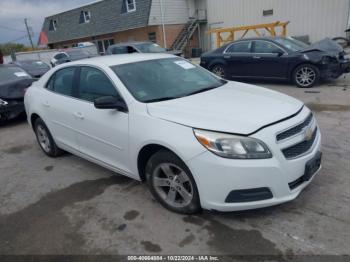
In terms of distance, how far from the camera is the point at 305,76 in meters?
8.64

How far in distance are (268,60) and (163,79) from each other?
6.25 metres

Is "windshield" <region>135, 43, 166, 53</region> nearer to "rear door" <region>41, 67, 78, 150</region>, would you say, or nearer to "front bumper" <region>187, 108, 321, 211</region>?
"rear door" <region>41, 67, 78, 150</region>

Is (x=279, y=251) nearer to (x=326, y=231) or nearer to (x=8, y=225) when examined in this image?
(x=326, y=231)

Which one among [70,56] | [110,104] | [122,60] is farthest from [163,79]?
[70,56]

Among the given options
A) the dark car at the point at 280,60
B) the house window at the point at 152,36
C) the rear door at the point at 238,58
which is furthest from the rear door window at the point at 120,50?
the house window at the point at 152,36

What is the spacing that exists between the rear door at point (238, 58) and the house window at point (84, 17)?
2221 cm

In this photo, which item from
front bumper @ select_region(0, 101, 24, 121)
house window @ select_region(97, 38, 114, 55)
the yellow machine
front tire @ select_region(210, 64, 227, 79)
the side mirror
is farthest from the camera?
house window @ select_region(97, 38, 114, 55)

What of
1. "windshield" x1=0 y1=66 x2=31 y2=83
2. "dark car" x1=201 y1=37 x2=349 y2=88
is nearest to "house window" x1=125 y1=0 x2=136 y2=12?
"dark car" x1=201 y1=37 x2=349 y2=88

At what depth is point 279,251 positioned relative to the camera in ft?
8.46

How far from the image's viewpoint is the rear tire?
192 inches

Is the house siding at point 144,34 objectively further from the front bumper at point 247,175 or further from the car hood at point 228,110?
the front bumper at point 247,175

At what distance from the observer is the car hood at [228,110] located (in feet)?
8.99

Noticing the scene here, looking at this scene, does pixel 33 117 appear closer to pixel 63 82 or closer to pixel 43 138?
pixel 43 138

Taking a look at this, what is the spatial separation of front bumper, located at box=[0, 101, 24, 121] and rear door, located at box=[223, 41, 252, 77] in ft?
20.2
